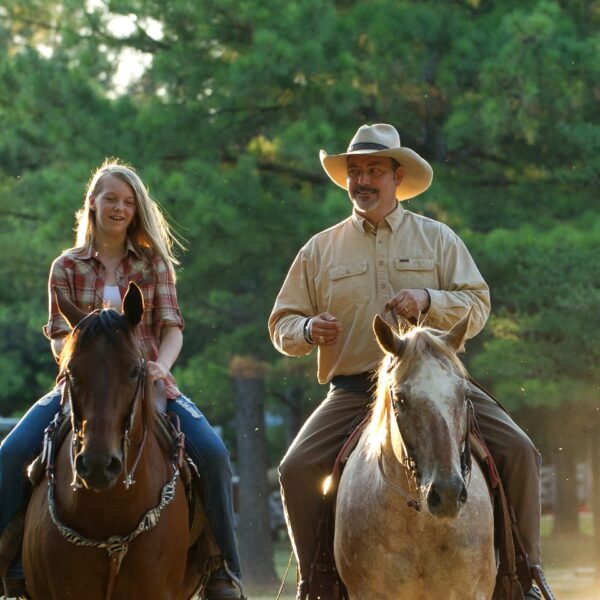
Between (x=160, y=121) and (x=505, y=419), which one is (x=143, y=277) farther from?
(x=160, y=121)

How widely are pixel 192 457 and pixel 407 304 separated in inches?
55.1

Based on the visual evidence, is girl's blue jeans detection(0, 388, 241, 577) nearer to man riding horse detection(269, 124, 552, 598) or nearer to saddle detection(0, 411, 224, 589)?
saddle detection(0, 411, 224, 589)

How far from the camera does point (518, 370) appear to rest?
888 inches

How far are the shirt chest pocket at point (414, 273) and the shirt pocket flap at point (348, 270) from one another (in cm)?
18

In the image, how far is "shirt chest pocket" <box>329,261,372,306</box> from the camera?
8812mm

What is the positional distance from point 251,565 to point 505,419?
21.7m

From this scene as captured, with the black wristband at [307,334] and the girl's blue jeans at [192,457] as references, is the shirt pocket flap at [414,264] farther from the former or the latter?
the girl's blue jeans at [192,457]

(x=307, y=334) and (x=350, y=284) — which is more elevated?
(x=350, y=284)

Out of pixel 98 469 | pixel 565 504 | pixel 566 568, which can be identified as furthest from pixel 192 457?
pixel 565 504

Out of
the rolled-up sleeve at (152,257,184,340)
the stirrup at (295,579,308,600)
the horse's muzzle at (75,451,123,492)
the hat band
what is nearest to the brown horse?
the horse's muzzle at (75,451,123,492)

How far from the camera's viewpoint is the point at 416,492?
7289 mm

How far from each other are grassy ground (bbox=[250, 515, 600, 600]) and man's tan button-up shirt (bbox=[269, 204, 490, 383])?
44.3ft

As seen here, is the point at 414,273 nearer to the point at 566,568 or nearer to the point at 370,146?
the point at 370,146

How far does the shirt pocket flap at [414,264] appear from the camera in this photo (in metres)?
8.77
